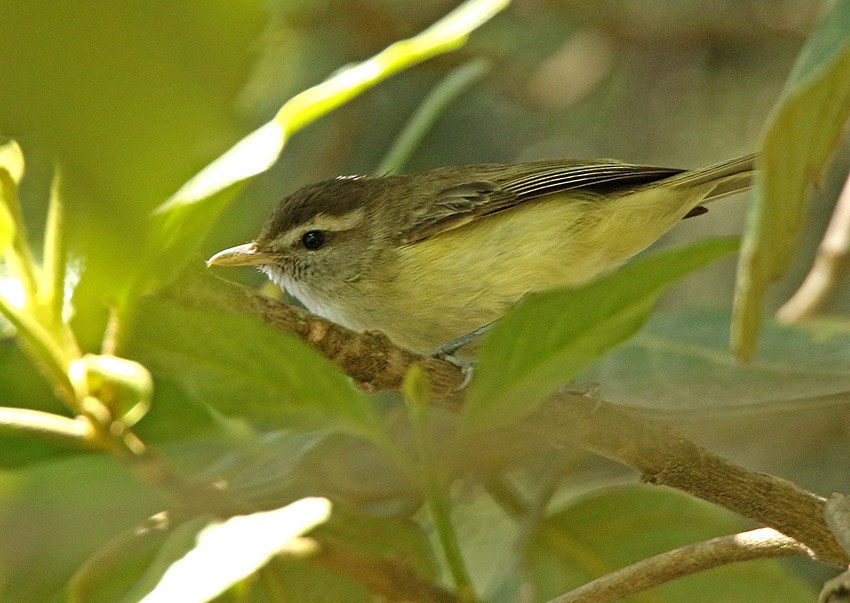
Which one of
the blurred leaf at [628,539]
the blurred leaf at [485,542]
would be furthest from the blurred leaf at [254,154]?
the blurred leaf at [485,542]

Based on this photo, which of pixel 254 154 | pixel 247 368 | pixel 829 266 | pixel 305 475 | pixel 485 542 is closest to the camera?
pixel 254 154

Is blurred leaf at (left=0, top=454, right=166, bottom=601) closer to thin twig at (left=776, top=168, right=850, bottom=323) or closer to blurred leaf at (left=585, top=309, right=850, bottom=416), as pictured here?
blurred leaf at (left=585, top=309, right=850, bottom=416)

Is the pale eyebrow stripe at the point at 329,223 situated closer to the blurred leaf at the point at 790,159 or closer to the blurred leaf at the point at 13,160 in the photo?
the blurred leaf at the point at 13,160

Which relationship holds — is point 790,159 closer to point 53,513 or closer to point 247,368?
point 247,368

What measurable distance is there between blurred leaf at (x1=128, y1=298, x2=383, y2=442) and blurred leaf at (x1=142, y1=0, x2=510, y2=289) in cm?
9

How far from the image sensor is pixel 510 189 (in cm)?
367

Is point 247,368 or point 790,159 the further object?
point 247,368

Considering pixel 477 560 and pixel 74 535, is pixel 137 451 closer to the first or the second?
pixel 74 535

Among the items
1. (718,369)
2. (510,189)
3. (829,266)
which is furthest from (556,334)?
(829,266)

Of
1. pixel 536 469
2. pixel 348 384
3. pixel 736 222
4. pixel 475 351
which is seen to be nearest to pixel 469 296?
pixel 475 351

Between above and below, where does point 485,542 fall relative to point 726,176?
below

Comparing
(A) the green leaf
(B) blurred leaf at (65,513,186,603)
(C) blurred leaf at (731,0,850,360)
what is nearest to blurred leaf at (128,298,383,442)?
(A) the green leaf

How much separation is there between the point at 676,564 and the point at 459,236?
84.1 inches

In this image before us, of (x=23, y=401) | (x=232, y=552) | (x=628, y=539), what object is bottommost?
(x=628, y=539)
